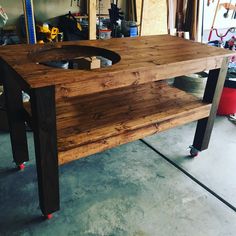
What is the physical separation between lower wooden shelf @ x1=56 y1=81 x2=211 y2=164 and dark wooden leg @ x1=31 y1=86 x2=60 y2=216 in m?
0.07

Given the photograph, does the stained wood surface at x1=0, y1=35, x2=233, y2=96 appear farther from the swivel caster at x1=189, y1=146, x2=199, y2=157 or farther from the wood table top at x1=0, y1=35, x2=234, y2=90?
the swivel caster at x1=189, y1=146, x2=199, y2=157

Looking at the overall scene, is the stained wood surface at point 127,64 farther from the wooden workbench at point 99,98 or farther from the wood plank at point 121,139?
the wood plank at point 121,139

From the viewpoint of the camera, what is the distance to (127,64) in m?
1.40

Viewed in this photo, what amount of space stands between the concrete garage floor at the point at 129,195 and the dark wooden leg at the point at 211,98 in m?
0.15

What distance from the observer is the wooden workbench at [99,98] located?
121 centimetres

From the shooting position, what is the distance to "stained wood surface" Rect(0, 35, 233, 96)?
1182 mm

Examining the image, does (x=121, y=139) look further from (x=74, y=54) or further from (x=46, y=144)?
(x=74, y=54)

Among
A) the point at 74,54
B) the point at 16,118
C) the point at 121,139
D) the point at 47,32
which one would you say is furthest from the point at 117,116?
the point at 47,32

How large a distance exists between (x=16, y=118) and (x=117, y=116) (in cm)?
64

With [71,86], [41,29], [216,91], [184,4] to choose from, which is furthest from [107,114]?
[184,4]

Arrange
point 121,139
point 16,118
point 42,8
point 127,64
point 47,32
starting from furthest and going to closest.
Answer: point 42,8
point 47,32
point 16,118
point 121,139
point 127,64

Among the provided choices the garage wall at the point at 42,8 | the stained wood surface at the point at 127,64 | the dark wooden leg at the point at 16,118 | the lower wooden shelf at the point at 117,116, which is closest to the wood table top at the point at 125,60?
the stained wood surface at the point at 127,64

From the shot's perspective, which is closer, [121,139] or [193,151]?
[121,139]

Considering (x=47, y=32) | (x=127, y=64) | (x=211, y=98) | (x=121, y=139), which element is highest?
(x=127, y=64)
